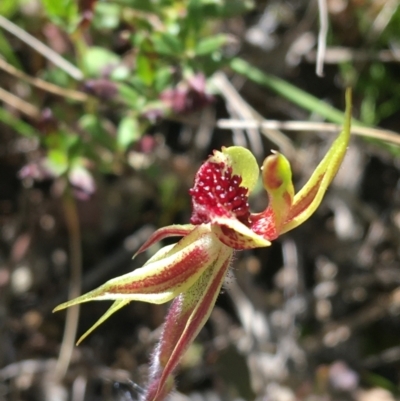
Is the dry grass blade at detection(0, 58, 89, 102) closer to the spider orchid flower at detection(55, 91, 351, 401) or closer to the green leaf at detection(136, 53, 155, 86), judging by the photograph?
the green leaf at detection(136, 53, 155, 86)

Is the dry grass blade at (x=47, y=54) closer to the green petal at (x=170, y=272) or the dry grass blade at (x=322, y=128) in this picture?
the dry grass blade at (x=322, y=128)

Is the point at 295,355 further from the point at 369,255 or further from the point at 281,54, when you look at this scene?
the point at 281,54

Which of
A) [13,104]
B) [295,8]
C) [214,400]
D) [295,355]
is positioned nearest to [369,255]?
[295,355]

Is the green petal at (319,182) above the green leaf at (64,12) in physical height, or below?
below

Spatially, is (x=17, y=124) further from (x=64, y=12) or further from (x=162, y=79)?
(x=162, y=79)

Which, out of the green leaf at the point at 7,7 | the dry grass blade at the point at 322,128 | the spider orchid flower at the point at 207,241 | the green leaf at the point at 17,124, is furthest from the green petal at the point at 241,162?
the green leaf at the point at 7,7

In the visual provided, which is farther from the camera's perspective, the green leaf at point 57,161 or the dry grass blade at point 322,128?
the green leaf at point 57,161

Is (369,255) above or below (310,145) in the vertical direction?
below

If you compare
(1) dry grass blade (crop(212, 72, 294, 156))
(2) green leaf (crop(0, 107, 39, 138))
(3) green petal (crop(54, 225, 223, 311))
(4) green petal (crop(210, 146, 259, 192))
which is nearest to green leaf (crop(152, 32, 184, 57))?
(1) dry grass blade (crop(212, 72, 294, 156))
